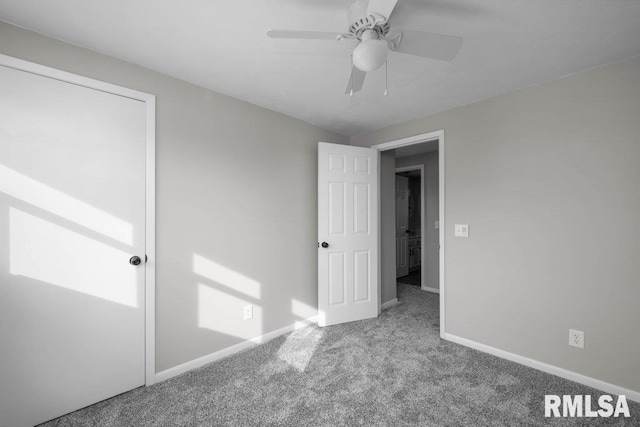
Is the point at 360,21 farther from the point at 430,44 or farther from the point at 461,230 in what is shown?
the point at 461,230

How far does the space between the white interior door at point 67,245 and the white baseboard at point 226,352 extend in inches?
7.5

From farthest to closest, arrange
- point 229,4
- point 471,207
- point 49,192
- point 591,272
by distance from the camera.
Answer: point 471,207 < point 591,272 < point 49,192 < point 229,4

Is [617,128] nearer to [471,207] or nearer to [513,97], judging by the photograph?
[513,97]

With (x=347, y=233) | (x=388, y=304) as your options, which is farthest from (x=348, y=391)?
(x=388, y=304)

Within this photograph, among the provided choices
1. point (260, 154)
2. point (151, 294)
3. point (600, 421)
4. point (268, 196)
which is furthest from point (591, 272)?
point (151, 294)

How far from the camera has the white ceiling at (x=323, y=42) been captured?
1.39 metres

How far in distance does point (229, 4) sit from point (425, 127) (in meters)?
2.22

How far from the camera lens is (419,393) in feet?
6.05

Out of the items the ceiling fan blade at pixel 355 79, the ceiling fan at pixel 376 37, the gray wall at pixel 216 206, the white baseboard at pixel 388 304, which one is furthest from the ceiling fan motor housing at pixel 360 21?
the white baseboard at pixel 388 304

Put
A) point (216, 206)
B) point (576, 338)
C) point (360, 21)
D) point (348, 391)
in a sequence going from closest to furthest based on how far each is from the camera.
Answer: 1. point (360, 21)
2. point (348, 391)
3. point (576, 338)
4. point (216, 206)

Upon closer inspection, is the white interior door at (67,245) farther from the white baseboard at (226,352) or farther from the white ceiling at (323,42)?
the white ceiling at (323,42)

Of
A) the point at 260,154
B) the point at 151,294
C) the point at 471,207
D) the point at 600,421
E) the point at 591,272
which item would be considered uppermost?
the point at 260,154

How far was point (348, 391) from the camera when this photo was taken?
187cm

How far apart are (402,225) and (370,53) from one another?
4623 millimetres
